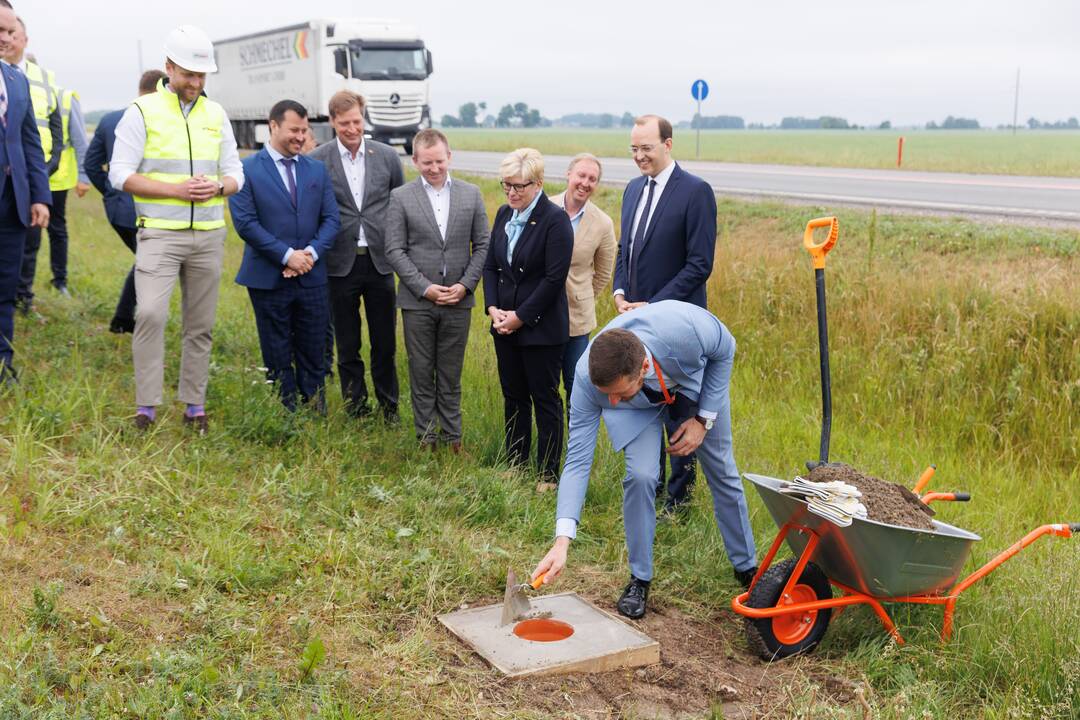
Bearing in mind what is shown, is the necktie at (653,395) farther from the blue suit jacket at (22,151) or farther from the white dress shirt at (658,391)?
the blue suit jacket at (22,151)

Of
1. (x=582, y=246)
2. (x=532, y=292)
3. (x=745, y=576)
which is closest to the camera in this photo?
(x=745, y=576)

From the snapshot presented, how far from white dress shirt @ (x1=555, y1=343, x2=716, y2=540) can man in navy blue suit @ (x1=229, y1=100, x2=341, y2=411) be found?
285cm

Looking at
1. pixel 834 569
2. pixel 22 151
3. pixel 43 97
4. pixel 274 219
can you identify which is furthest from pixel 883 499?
pixel 43 97

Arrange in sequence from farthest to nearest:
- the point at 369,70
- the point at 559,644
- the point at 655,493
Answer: the point at 369,70 < the point at 655,493 < the point at 559,644

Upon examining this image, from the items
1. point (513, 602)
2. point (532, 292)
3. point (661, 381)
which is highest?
point (532, 292)

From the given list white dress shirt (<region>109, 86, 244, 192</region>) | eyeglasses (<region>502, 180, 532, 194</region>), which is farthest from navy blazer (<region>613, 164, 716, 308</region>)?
Answer: white dress shirt (<region>109, 86, 244, 192</region>)

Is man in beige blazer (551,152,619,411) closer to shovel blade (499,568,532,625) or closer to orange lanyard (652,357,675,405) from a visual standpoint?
orange lanyard (652,357,675,405)

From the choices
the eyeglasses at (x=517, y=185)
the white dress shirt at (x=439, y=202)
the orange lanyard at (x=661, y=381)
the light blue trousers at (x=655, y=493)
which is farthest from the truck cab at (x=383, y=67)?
the orange lanyard at (x=661, y=381)

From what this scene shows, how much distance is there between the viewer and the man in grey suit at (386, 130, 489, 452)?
6.25 metres

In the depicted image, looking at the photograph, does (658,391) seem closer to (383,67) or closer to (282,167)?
(282,167)

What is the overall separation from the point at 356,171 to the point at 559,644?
3870 millimetres

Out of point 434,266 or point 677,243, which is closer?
point 677,243

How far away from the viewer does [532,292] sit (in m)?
5.95

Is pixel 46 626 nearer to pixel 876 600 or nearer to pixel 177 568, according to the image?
pixel 177 568
